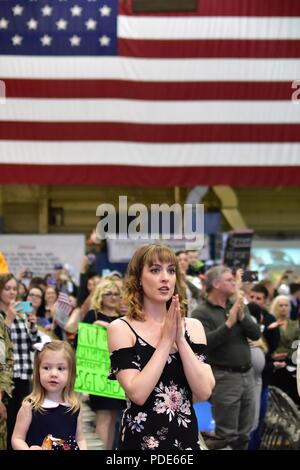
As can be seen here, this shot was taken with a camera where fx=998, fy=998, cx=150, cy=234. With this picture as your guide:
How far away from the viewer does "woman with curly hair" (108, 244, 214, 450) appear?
3.52m

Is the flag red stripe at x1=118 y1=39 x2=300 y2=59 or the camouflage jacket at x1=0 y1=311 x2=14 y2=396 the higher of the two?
the flag red stripe at x1=118 y1=39 x2=300 y2=59

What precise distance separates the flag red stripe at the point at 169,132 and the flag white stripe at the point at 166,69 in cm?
53

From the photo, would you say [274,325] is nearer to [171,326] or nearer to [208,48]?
[208,48]

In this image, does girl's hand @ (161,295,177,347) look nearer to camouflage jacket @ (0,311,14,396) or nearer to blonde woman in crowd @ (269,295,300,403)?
camouflage jacket @ (0,311,14,396)

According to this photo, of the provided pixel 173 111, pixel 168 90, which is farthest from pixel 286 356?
→ pixel 168 90

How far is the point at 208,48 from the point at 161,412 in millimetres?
8390

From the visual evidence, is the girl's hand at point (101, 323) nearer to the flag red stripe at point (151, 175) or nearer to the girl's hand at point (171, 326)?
the flag red stripe at point (151, 175)

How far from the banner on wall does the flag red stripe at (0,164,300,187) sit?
5.48 metres

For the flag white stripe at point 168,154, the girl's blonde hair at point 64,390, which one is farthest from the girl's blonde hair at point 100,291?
the flag white stripe at point 168,154

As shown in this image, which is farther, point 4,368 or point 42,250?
point 42,250

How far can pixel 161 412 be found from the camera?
3561 millimetres

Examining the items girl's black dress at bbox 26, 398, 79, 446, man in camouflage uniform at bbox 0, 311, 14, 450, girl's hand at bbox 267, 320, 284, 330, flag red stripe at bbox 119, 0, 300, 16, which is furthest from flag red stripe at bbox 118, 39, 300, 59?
girl's black dress at bbox 26, 398, 79, 446

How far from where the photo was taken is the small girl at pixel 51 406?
4.40 meters
